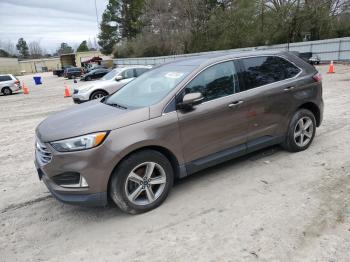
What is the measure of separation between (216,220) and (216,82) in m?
1.82

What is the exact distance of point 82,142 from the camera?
3.27 m

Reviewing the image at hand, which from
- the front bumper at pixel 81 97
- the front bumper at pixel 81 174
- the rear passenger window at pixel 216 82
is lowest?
the front bumper at pixel 81 97

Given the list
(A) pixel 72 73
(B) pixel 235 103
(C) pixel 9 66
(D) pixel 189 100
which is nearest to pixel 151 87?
(D) pixel 189 100

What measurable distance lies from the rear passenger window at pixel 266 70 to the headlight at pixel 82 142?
2.22 meters

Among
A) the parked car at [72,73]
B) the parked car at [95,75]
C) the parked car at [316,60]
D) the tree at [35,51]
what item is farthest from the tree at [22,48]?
the parked car at [316,60]

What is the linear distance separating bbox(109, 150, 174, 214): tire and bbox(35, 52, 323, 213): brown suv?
0.5 inches

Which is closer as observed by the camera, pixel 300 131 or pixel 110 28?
pixel 300 131

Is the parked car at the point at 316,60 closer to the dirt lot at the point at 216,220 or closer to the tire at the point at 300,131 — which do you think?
the tire at the point at 300,131

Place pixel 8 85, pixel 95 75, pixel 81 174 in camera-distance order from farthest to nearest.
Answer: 1. pixel 95 75
2. pixel 8 85
3. pixel 81 174

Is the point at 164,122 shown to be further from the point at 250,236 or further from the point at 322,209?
the point at 322,209

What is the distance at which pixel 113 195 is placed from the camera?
341 centimetres

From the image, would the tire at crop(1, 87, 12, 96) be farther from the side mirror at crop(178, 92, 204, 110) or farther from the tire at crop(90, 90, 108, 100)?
the side mirror at crop(178, 92, 204, 110)

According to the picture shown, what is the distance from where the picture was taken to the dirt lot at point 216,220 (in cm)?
291

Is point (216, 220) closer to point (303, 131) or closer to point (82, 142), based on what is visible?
point (82, 142)
